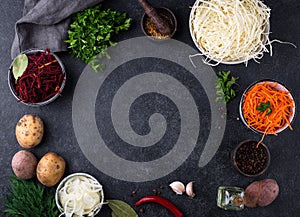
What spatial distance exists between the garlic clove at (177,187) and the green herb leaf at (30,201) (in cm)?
76

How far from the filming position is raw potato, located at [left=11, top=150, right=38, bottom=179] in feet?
10.1

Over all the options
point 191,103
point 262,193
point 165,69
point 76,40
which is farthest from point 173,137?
point 76,40

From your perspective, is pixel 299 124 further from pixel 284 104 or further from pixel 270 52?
pixel 270 52

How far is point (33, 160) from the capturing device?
3.10m

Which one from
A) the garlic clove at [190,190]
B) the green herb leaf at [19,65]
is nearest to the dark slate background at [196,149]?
the garlic clove at [190,190]

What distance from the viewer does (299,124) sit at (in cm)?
318

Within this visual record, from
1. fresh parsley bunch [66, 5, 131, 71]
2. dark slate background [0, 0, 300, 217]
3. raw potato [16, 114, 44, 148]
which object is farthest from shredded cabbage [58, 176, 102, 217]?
fresh parsley bunch [66, 5, 131, 71]

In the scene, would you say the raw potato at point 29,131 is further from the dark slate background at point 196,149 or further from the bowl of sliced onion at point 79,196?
the bowl of sliced onion at point 79,196

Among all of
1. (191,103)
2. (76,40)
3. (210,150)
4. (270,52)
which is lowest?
(210,150)

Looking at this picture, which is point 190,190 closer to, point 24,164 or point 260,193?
point 260,193

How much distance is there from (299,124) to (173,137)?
84cm

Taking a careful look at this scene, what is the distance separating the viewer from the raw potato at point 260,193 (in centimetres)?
308

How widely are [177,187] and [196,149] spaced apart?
0.28 metres

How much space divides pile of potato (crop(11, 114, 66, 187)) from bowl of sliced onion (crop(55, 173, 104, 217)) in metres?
0.08
